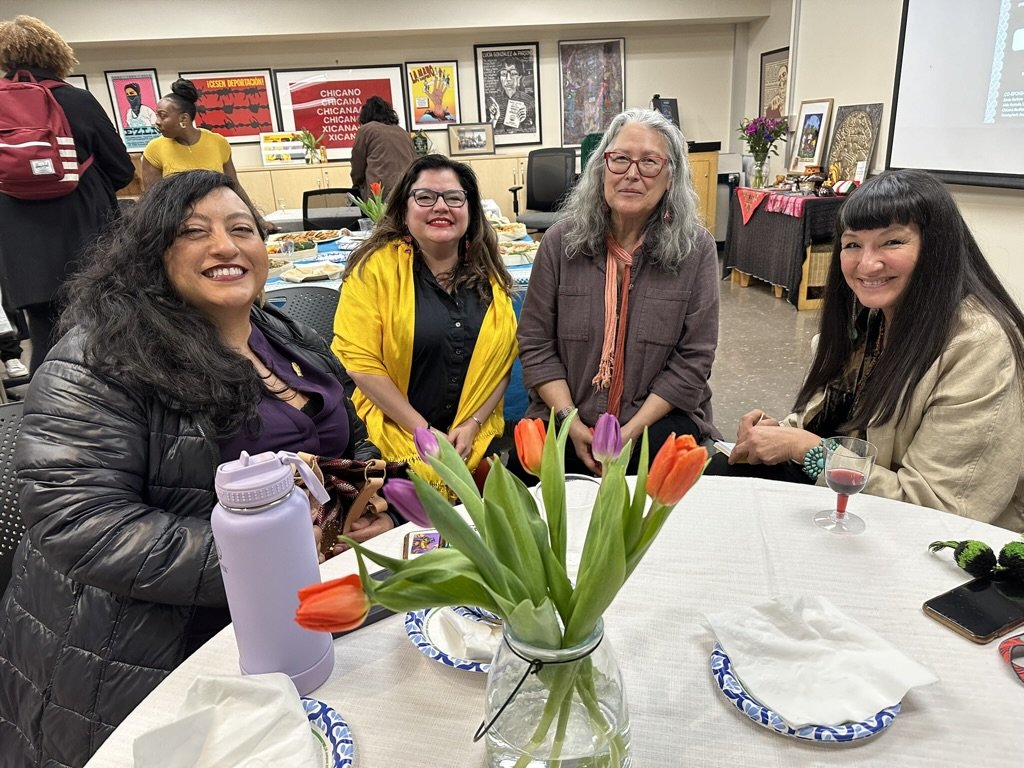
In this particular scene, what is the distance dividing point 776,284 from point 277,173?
5159 millimetres

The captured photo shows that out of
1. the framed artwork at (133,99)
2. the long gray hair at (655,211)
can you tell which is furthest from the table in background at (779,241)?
the framed artwork at (133,99)

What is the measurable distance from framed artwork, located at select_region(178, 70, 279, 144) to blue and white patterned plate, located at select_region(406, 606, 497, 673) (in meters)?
7.55

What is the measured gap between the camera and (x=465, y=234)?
205 centimetres

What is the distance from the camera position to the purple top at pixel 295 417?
126 cm

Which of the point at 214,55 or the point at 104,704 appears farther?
the point at 214,55

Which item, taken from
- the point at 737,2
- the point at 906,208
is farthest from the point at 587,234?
the point at 737,2

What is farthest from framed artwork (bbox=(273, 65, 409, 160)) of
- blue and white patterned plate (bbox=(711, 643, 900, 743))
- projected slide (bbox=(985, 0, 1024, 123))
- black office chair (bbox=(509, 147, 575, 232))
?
blue and white patterned plate (bbox=(711, 643, 900, 743))

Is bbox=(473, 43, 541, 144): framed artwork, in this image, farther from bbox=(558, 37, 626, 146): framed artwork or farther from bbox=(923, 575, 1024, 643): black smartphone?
bbox=(923, 575, 1024, 643): black smartphone

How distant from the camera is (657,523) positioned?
1.90 feet

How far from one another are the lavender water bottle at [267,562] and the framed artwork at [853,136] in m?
5.42

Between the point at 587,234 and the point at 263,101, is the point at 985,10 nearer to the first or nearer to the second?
the point at 587,234

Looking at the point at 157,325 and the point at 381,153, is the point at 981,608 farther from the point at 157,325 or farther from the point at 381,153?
the point at 381,153

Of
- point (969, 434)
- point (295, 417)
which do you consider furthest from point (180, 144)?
point (969, 434)

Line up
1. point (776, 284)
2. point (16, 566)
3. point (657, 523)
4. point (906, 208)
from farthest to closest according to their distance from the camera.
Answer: point (776, 284) → point (906, 208) → point (16, 566) → point (657, 523)
